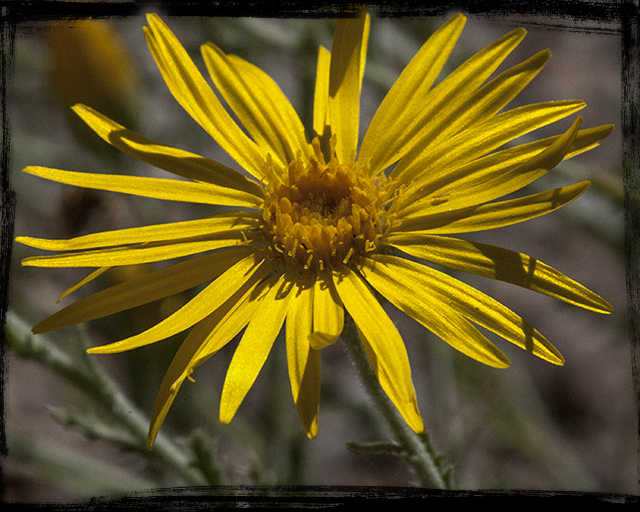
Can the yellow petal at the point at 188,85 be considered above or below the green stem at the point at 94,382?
above

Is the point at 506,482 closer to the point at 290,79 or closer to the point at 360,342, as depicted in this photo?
the point at 360,342

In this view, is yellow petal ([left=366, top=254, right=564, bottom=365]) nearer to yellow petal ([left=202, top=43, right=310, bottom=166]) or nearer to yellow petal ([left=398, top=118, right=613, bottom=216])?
yellow petal ([left=398, top=118, right=613, bottom=216])

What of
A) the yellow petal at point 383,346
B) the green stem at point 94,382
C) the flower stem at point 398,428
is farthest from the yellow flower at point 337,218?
the green stem at point 94,382

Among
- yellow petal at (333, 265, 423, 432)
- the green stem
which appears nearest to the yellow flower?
yellow petal at (333, 265, 423, 432)

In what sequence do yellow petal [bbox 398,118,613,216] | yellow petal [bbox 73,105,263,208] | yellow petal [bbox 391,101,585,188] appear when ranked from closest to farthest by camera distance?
yellow petal [bbox 398,118,613,216]
yellow petal [bbox 391,101,585,188]
yellow petal [bbox 73,105,263,208]

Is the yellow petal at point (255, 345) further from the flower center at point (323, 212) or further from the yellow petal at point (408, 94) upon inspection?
the yellow petal at point (408, 94)

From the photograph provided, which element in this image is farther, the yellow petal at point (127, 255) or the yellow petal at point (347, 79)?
the yellow petal at point (347, 79)
